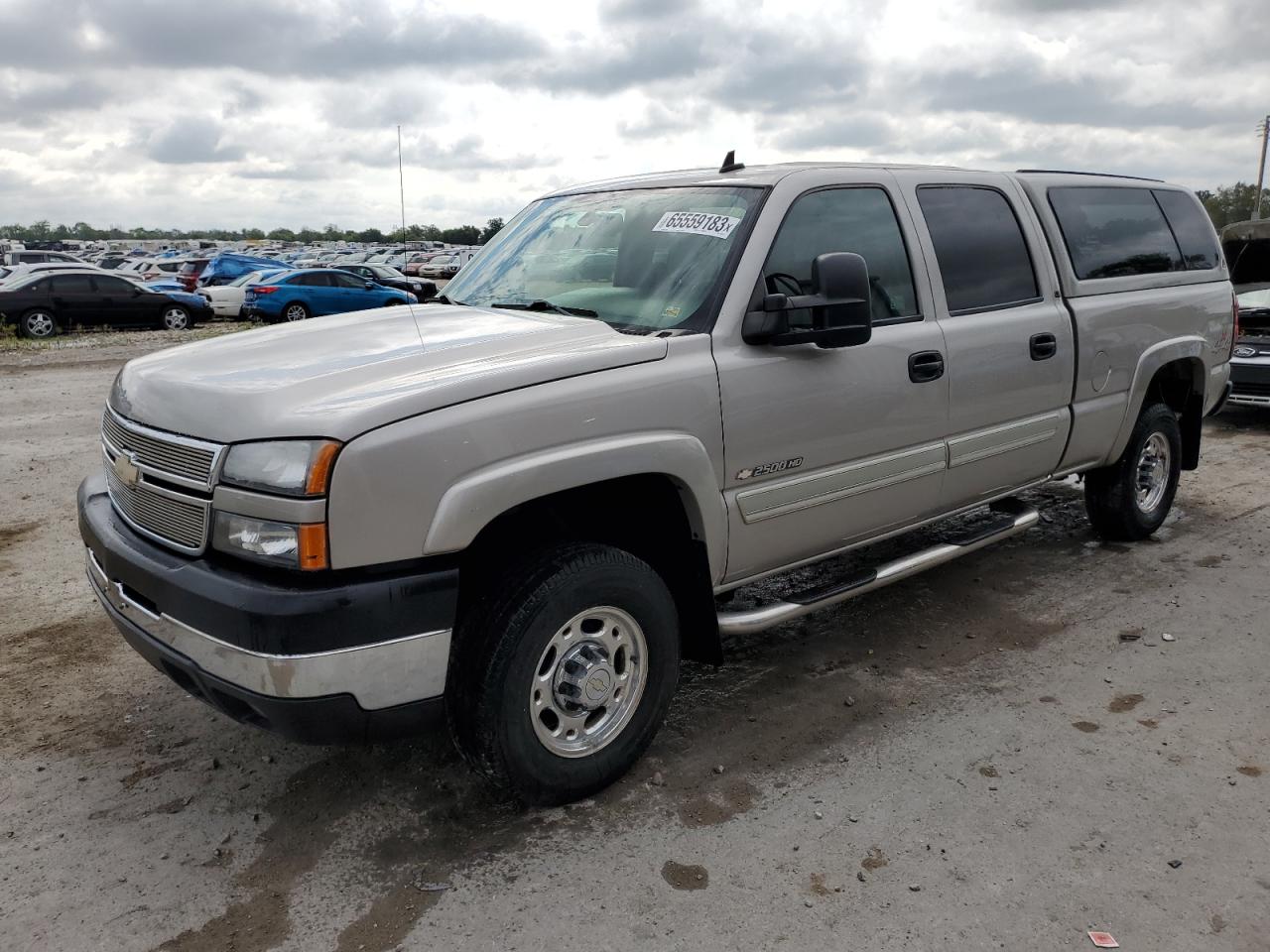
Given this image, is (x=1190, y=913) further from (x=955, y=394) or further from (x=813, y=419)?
(x=955, y=394)

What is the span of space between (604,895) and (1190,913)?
5.16 ft

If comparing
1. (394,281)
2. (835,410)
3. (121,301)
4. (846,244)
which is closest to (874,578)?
(835,410)

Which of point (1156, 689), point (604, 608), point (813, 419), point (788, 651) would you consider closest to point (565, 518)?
point (604, 608)

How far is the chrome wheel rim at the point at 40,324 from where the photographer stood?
763 inches

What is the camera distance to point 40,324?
1948 cm

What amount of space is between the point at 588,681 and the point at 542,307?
149cm

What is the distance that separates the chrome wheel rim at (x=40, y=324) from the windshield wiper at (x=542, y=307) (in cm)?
1889

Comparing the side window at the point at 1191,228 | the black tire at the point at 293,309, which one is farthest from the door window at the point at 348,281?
the side window at the point at 1191,228

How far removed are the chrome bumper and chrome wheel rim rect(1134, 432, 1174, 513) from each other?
4583mm

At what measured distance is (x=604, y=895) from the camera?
2820 mm

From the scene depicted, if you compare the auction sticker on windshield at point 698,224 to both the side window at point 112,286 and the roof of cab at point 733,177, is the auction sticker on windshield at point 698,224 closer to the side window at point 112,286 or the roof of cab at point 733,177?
the roof of cab at point 733,177

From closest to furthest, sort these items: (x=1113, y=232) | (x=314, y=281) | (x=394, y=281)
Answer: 1. (x=1113, y=232)
2. (x=314, y=281)
3. (x=394, y=281)

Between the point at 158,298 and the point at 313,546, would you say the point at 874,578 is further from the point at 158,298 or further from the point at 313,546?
the point at 158,298

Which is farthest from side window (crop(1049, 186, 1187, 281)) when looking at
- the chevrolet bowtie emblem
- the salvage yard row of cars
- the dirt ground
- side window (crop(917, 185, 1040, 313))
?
the salvage yard row of cars
